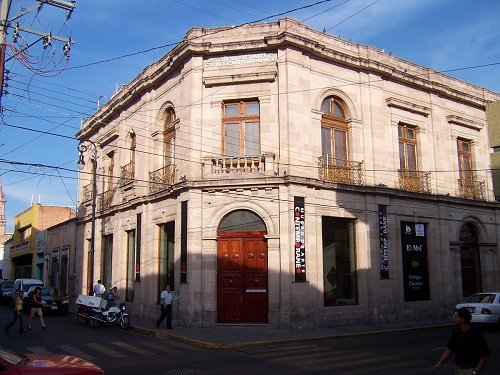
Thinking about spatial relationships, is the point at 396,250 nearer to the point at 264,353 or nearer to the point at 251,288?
the point at 251,288

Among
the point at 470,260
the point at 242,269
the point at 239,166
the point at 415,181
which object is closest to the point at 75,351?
the point at 242,269

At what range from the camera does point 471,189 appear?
25.9 metres

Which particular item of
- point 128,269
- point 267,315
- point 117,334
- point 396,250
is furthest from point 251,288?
point 128,269

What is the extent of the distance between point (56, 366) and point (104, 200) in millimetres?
23724

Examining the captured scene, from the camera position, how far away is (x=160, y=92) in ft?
76.8

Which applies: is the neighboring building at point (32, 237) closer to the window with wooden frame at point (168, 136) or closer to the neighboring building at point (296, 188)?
the neighboring building at point (296, 188)

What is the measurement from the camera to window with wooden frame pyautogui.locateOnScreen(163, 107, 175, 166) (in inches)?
887

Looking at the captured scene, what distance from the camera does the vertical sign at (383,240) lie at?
21203mm

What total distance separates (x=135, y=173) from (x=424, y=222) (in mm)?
14364

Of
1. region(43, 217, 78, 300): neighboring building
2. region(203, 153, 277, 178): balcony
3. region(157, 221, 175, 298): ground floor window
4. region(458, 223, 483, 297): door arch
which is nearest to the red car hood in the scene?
region(203, 153, 277, 178): balcony

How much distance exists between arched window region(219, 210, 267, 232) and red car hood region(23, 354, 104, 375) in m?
12.8

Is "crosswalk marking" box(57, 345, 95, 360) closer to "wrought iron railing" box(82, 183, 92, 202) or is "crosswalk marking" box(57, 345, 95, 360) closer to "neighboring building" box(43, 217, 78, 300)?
"wrought iron railing" box(82, 183, 92, 202)

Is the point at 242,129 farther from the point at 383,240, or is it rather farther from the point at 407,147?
the point at 407,147

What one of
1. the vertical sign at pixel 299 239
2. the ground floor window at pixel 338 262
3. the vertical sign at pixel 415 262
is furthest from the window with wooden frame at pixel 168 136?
the vertical sign at pixel 415 262
